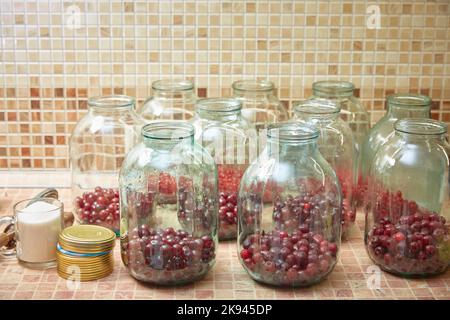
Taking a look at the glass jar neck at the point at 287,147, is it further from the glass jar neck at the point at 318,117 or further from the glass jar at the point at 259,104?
the glass jar at the point at 259,104

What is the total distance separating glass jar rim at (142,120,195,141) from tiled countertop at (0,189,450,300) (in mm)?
242

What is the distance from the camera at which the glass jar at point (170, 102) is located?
1.70m

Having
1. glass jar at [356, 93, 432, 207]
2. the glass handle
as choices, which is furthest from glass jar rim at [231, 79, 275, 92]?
the glass handle

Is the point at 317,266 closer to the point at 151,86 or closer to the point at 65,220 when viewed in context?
the point at 65,220

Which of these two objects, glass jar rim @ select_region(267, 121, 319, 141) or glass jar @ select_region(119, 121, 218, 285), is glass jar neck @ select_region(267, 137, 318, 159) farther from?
glass jar @ select_region(119, 121, 218, 285)

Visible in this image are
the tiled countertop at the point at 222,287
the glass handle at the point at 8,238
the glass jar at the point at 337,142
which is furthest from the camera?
the glass jar at the point at 337,142

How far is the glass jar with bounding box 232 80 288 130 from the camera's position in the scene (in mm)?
1703

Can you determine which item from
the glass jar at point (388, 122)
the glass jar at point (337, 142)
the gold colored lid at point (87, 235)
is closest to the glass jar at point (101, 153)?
the gold colored lid at point (87, 235)

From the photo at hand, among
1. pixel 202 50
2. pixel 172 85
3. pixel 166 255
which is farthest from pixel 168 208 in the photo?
pixel 202 50

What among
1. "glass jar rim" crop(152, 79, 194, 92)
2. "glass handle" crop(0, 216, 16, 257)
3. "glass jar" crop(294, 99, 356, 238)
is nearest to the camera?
"glass handle" crop(0, 216, 16, 257)

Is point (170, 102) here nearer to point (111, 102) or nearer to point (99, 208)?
point (111, 102)

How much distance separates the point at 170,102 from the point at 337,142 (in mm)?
376

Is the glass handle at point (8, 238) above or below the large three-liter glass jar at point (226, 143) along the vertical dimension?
below

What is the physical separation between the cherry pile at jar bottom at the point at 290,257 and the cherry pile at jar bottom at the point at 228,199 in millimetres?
172
